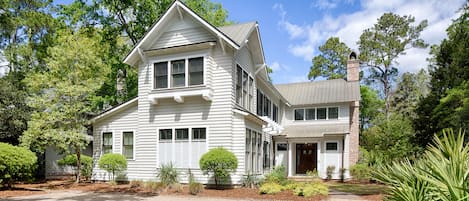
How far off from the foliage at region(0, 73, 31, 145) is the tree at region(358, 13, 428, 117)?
33.7 metres

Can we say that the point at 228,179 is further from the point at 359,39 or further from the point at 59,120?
the point at 359,39

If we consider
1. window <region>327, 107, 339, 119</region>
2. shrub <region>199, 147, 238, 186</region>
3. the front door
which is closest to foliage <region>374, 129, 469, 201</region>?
shrub <region>199, 147, 238, 186</region>

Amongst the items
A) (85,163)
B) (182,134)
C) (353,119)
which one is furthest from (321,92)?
(85,163)

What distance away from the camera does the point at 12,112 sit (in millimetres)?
17469

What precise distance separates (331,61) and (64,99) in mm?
30565

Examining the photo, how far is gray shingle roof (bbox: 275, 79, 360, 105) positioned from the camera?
23156 millimetres

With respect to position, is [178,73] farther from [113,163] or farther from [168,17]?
[113,163]

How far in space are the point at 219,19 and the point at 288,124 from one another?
1066 centimetres

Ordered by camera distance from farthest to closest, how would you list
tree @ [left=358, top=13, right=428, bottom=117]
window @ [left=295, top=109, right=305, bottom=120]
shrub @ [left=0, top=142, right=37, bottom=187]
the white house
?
tree @ [left=358, top=13, right=428, bottom=117], window @ [left=295, top=109, right=305, bottom=120], the white house, shrub @ [left=0, top=142, right=37, bottom=187]

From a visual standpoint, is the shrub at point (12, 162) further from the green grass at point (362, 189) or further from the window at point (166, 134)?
the green grass at point (362, 189)

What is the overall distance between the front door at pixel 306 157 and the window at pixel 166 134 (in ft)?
39.1

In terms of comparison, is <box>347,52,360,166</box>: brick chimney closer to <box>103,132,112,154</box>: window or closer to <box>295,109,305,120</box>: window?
<box>295,109,305,120</box>: window

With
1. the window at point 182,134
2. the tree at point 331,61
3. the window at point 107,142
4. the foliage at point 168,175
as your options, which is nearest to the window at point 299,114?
the window at point 182,134

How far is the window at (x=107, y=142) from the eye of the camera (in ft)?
57.0
